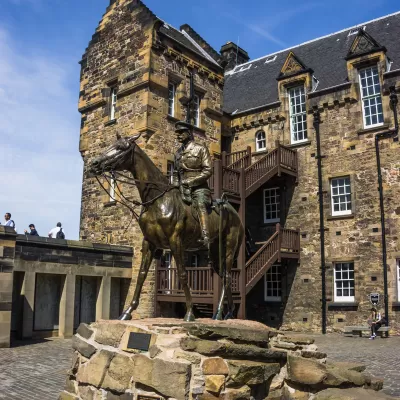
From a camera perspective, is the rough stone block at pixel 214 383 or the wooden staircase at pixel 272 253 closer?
the rough stone block at pixel 214 383

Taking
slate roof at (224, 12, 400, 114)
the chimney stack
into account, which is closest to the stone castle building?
slate roof at (224, 12, 400, 114)

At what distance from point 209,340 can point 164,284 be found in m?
12.9

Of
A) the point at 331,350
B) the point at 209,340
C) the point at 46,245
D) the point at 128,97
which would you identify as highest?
the point at 128,97

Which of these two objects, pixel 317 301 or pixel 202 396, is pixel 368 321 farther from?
pixel 202 396

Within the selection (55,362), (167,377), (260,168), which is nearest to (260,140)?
(260,168)

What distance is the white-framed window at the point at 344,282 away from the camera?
2086 cm

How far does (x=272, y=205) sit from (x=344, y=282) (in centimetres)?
518

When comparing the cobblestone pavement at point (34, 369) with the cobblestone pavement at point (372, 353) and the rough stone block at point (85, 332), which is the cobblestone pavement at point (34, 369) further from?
the cobblestone pavement at point (372, 353)

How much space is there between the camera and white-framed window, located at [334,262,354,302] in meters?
20.9

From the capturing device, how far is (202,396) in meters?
6.17

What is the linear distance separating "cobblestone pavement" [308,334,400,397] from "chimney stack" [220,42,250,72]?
19227mm

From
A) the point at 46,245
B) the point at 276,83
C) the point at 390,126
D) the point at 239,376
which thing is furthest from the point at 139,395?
the point at 276,83

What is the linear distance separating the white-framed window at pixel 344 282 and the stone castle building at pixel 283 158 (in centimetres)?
4

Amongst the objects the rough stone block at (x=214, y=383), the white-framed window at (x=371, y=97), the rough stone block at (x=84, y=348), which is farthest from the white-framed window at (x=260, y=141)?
the rough stone block at (x=214, y=383)
